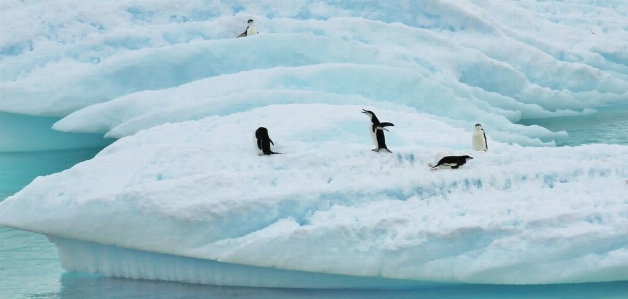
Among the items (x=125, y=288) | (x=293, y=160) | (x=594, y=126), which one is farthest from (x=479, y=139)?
(x=594, y=126)

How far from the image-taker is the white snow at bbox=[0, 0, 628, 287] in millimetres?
5133

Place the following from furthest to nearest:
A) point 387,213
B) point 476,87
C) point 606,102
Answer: point 606,102, point 476,87, point 387,213

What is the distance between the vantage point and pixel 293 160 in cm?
584

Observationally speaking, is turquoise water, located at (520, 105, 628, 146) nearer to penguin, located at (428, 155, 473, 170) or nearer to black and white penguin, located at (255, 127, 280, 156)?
penguin, located at (428, 155, 473, 170)

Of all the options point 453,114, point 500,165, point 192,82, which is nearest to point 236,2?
point 192,82

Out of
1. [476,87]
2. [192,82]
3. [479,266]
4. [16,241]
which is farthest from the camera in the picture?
[476,87]

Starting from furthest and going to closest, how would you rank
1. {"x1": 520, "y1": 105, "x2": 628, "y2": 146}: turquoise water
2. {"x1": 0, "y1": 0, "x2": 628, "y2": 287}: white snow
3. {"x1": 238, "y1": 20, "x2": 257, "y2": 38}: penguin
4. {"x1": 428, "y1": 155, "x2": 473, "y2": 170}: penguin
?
{"x1": 520, "y1": 105, "x2": 628, "y2": 146}: turquoise water, {"x1": 238, "y1": 20, "x2": 257, "y2": 38}: penguin, {"x1": 428, "y1": 155, "x2": 473, "y2": 170}: penguin, {"x1": 0, "y1": 0, "x2": 628, "y2": 287}: white snow

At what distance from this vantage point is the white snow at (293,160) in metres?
5.13

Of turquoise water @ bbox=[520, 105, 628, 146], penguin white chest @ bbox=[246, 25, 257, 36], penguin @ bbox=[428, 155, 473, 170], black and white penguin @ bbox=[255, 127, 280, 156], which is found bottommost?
penguin @ bbox=[428, 155, 473, 170]

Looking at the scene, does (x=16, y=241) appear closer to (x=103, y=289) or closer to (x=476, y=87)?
(x=103, y=289)

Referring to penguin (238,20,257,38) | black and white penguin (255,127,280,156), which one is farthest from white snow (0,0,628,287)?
penguin (238,20,257,38)

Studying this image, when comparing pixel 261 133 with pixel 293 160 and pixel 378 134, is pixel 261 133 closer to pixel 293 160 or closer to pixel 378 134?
pixel 293 160

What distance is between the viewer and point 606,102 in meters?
12.9

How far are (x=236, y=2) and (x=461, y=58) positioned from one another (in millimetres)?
2802
